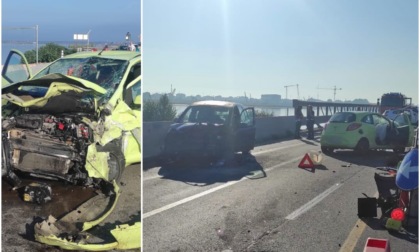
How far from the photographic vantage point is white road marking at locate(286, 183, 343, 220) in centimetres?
200

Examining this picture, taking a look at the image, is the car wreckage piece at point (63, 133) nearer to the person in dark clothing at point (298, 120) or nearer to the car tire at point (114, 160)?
the car tire at point (114, 160)

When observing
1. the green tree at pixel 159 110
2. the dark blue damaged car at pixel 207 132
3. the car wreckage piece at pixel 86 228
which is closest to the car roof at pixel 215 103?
the dark blue damaged car at pixel 207 132

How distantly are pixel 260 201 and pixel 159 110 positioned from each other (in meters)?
0.56

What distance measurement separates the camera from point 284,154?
2.07 m

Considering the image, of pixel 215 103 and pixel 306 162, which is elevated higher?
pixel 215 103

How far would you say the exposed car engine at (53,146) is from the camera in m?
2.53

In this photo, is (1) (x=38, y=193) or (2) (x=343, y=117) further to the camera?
(1) (x=38, y=193)

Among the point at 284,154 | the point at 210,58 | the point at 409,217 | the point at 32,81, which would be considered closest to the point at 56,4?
the point at 32,81

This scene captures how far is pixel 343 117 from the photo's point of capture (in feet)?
6.68

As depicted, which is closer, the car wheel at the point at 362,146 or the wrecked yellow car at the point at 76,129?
the car wheel at the point at 362,146

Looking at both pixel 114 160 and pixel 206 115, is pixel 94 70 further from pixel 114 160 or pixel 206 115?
pixel 206 115

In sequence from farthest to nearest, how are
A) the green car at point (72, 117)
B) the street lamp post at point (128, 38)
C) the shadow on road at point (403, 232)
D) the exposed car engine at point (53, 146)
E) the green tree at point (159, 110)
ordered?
1. the exposed car engine at point (53, 146)
2. the green car at point (72, 117)
3. the street lamp post at point (128, 38)
4. the green tree at point (159, 110)
5. the shadow on road at point (403, 232)

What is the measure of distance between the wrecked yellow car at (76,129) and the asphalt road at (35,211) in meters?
0.04

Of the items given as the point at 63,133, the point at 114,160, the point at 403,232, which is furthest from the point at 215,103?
the point at 63,133
